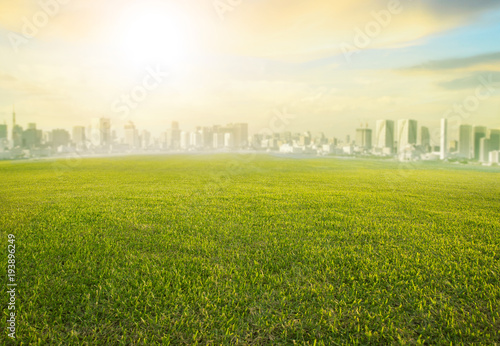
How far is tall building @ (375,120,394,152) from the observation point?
10685 centimetres

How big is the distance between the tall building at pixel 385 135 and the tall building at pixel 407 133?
18.2 m

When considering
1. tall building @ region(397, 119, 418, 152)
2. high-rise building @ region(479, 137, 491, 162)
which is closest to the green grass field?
high-rise building @ region(479, 137, 491, 162)

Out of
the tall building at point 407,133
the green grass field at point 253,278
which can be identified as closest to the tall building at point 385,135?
the tall building at point 407,133

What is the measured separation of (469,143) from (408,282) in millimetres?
91289

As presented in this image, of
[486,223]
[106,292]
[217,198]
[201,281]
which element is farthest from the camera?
[217,198]

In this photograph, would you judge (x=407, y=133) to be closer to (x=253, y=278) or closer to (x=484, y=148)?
(x=484, y=148)

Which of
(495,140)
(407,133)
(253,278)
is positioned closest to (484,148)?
(495,140)

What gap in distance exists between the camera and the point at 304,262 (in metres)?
4.96

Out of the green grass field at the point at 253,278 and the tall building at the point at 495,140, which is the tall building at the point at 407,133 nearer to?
the tall building at the point at 495,140

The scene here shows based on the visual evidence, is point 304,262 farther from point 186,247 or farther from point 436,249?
point 436,249

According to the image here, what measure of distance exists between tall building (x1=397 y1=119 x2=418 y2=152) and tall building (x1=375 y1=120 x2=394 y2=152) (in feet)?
59.6

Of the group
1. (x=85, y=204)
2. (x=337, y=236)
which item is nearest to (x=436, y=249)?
(x=337, y=236)

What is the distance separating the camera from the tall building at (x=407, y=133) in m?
82.7

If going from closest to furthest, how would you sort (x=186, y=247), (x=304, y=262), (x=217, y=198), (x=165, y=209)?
(x=304, y=262), (x=186, y=247), (x=165, y=209), (x=217, y=198)
